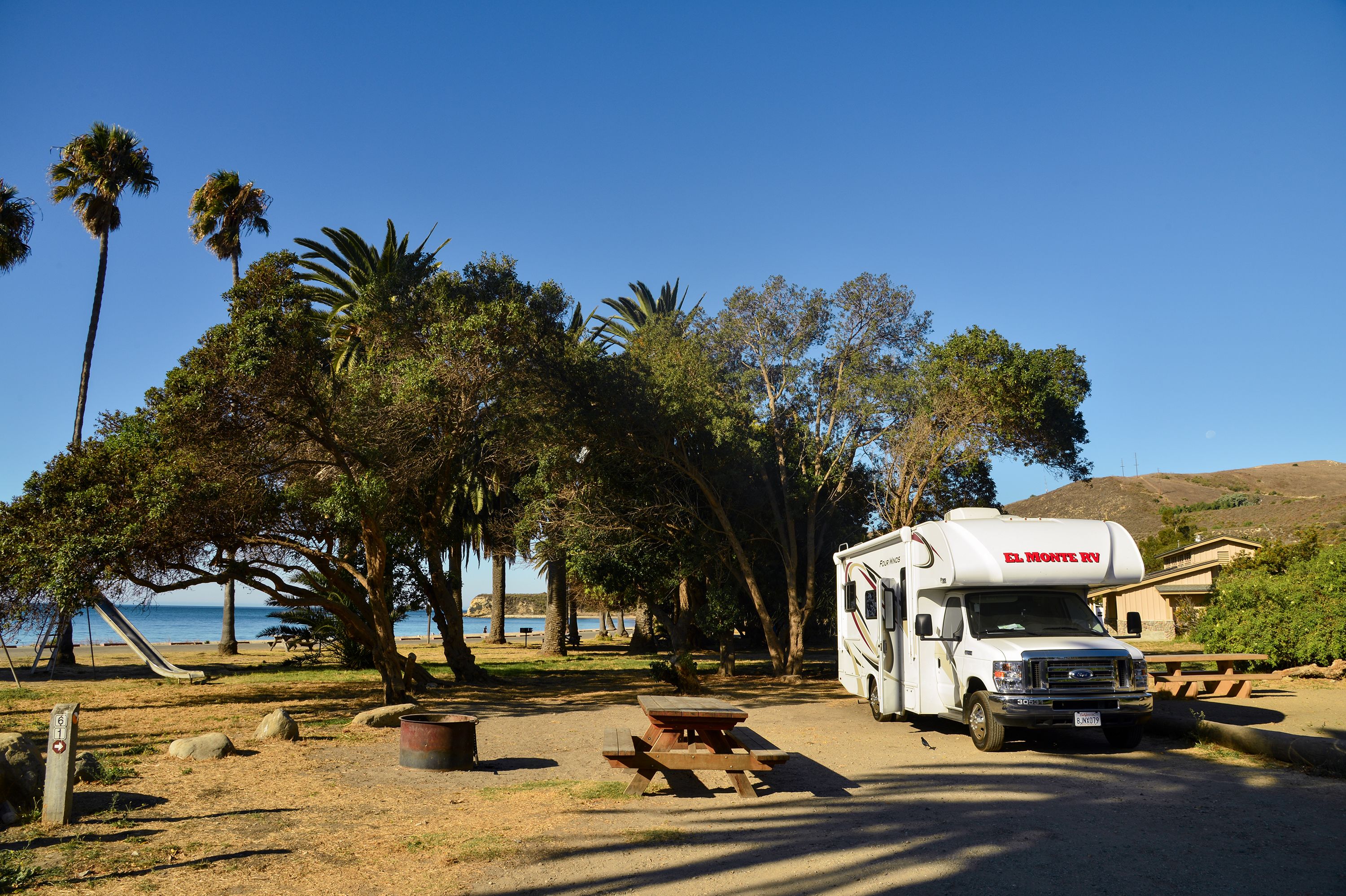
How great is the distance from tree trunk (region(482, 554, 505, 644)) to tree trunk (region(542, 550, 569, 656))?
250 centimetres

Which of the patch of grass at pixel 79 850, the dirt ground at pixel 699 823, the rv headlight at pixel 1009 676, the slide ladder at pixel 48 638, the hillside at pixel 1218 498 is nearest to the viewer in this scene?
the dirt ground at pixel 699 823

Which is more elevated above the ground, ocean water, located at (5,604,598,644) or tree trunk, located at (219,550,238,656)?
tree trunk, located at (219,550,238,656)

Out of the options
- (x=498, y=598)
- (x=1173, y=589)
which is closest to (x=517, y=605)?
(x=498, y=598)

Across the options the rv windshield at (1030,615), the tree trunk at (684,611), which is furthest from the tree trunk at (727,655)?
the rv windshield at (1030,615)

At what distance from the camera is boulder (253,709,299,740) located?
12406 mm

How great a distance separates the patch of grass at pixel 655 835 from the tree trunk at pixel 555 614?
2762 centimetres

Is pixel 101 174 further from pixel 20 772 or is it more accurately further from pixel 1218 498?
pixel 1218 498

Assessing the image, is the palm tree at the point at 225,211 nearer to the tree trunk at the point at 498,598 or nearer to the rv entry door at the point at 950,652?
the tree trunk at the point at 498,598

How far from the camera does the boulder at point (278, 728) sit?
12.4m

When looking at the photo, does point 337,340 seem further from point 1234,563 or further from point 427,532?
point 1234,563

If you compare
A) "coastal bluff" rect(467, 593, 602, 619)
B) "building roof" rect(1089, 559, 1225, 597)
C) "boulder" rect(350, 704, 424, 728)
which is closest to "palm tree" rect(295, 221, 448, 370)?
"boulder" rect(350, 704, 424, 728)

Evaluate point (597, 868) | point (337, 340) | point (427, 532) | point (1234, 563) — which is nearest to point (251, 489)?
point (427, 532)

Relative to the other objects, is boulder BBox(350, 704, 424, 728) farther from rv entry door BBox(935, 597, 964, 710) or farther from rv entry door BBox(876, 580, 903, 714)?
rv entry door BBox(935, 597, 964, 710)

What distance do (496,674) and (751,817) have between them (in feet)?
57.6
